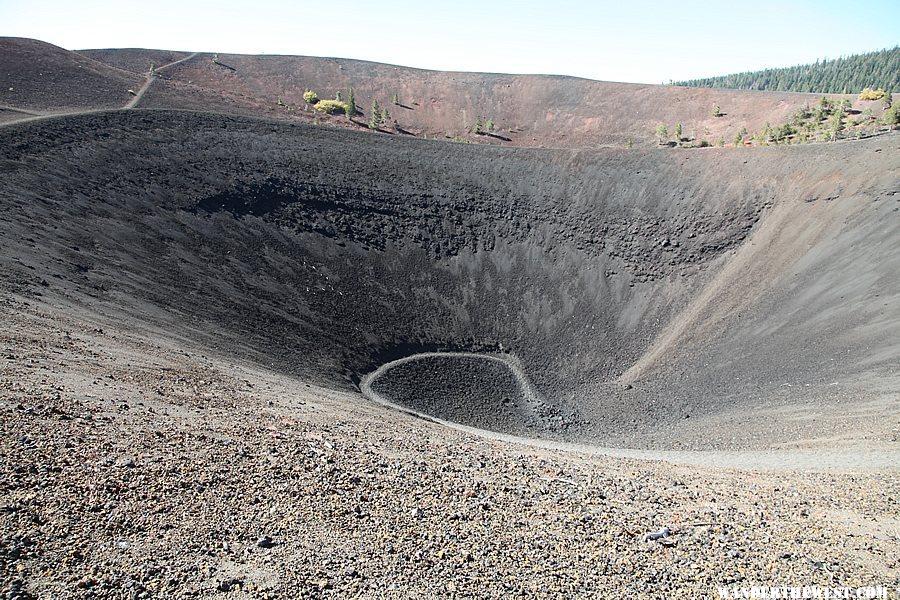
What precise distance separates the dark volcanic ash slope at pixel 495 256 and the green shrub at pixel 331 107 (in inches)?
724

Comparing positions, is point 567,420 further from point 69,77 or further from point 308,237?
point 69,77

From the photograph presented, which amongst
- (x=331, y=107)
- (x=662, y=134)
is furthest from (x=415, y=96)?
(x=662, y=134)

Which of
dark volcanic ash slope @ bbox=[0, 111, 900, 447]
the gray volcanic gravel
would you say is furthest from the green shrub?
the gray volcanic gravel

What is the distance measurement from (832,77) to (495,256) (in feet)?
413

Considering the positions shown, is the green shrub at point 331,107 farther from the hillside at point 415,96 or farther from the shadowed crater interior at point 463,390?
the shadowed crater interior at point 463,390

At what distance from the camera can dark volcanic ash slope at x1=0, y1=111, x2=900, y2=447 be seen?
86.1ft

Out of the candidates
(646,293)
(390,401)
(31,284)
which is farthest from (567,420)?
(31,284)

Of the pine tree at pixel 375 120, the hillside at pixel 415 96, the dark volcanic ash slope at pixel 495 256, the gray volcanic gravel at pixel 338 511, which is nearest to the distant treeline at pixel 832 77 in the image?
the hillside at pixel 415 96

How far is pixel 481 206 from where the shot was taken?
44.4 metres

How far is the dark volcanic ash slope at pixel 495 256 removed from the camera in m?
26.2

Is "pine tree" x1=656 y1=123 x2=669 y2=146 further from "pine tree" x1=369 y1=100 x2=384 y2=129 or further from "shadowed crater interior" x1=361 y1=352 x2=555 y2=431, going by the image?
"shadowed crater interior" x1=361 y1=352 x2=555 y2=431

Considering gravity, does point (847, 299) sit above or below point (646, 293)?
above

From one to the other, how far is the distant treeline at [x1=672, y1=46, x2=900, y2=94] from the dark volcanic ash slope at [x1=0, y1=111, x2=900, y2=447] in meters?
72.3

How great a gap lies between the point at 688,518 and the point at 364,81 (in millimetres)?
80655
